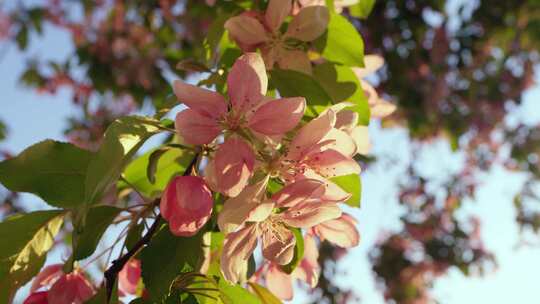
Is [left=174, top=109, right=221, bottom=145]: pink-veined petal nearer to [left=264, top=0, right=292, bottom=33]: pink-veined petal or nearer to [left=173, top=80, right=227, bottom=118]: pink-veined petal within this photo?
[left=173, top=80, right=227, bottom=118]: pink-veined petal

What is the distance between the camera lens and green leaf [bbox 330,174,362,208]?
0.73 metres

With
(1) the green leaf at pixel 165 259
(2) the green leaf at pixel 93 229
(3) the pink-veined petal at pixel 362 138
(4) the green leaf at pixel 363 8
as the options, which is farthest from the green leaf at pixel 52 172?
(4) the green leaf at pixel 363 8

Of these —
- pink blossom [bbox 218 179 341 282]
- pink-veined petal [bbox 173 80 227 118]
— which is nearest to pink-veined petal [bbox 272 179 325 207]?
pink blossom [bbox 218 179 341 282]

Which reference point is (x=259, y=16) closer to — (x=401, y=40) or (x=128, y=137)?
(x=128, y=137)

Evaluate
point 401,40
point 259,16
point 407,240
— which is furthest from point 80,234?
point 407,240

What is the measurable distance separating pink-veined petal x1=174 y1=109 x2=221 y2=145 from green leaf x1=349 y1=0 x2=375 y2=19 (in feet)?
1.60

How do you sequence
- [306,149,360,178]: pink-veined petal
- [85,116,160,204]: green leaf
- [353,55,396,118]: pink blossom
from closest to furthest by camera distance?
[85,116,160,204]: green leaf, [306,149,360,178]: pink-veined petal, [353,55,396,118]: pink blossom

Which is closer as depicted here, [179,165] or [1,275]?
[1,275]

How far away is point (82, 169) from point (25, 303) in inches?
6.5

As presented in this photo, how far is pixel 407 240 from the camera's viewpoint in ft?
14.6

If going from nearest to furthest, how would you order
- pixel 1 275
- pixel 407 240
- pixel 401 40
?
pixel 1 275, pixel 401 40, pixel 407 240

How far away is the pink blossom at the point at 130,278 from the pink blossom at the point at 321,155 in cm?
26

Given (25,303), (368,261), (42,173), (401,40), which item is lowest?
(368,261)

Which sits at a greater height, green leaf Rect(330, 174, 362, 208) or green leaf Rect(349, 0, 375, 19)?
green leaf Rect(349, 0, 375, 19)
